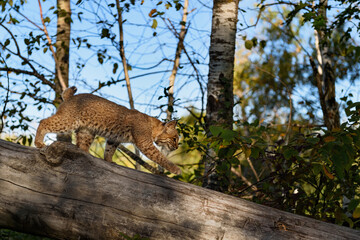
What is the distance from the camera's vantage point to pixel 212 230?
3.65 metres

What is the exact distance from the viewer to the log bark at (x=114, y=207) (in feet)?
12.0

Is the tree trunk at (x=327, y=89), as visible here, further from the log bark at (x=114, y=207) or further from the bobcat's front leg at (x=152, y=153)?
the log bark at (x=114, y=207)

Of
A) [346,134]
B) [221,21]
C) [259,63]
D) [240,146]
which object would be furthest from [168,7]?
[259,63]

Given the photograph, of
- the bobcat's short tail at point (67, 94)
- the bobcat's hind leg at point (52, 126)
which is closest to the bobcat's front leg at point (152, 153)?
the bobcat's hind leg at point (52, 126)

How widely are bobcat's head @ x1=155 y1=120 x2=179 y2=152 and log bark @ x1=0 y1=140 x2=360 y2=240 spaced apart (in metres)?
2.38

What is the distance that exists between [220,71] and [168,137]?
136cm

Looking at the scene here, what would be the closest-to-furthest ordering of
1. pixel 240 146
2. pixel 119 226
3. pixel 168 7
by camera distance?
pixel 119 226
pixel 240 146
pixel 168 7

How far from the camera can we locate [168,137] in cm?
643

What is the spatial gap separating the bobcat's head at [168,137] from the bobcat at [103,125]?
0.02 meters

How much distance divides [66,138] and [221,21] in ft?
13.0

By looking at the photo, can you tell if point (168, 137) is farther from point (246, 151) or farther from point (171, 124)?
point (246, 151)

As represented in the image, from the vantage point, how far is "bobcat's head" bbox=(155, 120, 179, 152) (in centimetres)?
627

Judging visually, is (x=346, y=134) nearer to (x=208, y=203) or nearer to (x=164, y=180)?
(x=208, y=203)

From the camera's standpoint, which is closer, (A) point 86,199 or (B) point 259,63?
(A) point 86,199
